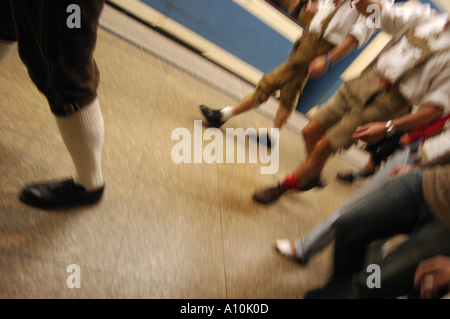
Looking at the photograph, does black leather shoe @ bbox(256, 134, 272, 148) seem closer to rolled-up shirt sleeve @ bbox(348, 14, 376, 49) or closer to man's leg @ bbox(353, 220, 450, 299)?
rolled-up shirt sleeve @ bbox(348, 14, 376, 49)

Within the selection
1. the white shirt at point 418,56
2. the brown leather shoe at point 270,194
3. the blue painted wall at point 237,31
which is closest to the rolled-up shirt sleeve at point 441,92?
the white shirt at point 418,56

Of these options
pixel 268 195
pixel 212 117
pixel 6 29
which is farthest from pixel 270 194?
pixel 6 29

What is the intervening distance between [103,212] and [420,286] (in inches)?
40.5

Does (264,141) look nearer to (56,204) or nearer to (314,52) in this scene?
(314,52)

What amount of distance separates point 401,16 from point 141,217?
1.37m

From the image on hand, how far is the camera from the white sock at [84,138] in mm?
720

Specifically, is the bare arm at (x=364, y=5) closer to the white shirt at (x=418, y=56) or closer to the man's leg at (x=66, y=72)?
the white shirt at (x=418, y=56)

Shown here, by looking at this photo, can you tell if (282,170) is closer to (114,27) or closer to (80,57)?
(80,57)

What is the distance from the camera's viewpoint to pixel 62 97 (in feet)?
2.20

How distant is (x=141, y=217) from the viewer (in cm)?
100

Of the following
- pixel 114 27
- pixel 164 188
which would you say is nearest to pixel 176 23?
pixel 114 27

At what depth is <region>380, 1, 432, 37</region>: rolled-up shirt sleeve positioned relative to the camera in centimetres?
99

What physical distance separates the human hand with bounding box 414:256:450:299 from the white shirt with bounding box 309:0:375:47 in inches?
44.1

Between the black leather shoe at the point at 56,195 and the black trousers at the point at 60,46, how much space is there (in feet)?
1.01
